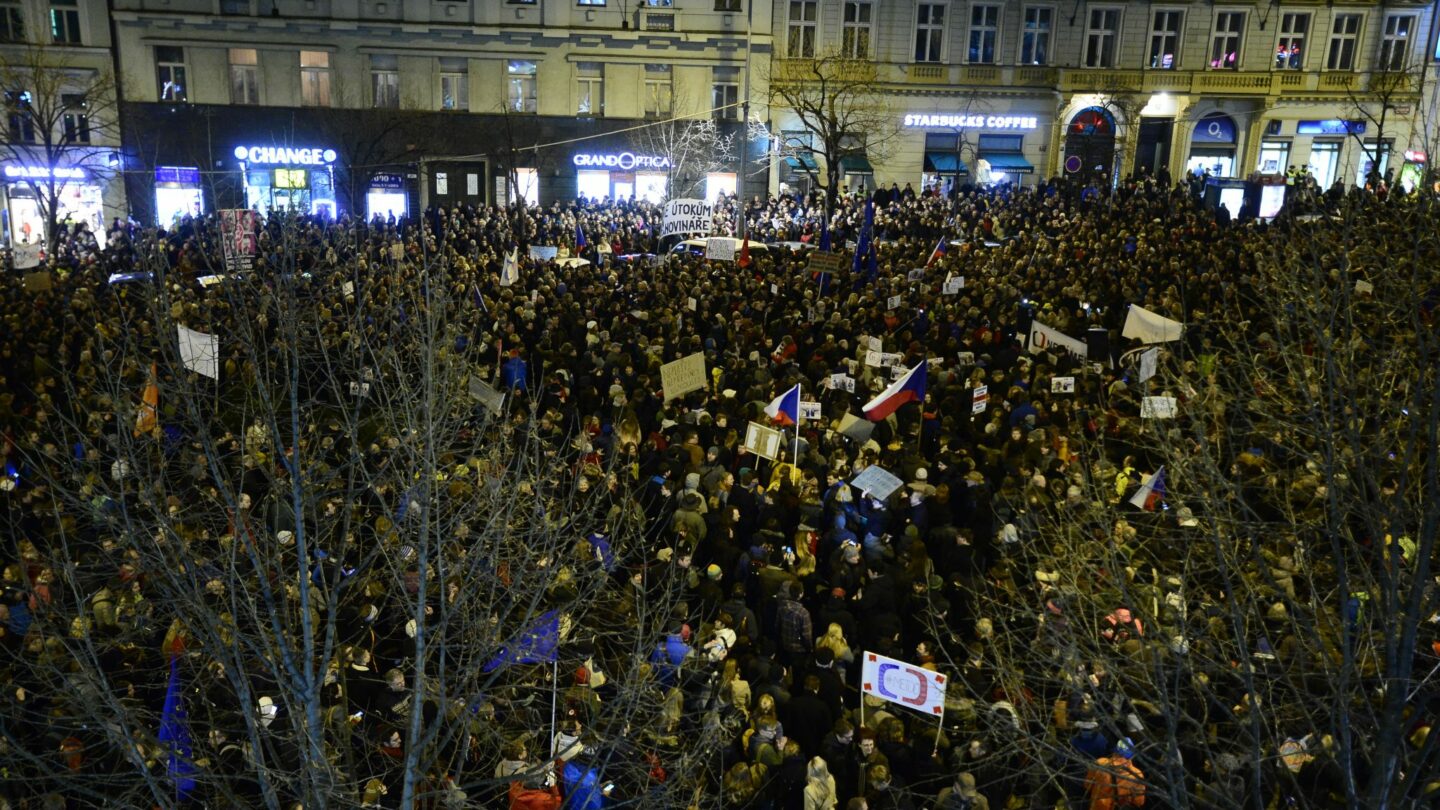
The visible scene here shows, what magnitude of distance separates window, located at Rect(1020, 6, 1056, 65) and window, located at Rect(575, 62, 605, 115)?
18400 mm

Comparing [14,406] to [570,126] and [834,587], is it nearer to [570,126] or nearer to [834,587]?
[834,587]

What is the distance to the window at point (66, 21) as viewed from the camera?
138 feet

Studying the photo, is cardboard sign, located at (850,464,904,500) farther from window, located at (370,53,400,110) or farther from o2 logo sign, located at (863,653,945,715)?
window, located at (370,53,400,110)

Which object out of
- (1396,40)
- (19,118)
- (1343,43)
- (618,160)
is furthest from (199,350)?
(1396,40)

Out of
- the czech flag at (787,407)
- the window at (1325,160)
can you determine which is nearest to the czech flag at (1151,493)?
the czech flag at (787,407)

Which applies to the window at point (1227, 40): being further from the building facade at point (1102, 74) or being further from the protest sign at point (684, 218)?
the protest sign at point (684, 218)

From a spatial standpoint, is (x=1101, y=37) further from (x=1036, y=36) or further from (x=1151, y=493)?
(x=1151, y=493)

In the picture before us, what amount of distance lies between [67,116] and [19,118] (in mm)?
1686

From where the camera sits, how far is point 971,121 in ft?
159

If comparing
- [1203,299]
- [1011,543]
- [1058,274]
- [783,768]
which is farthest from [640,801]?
[1058,274]

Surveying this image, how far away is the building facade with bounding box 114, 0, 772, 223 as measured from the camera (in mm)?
42406

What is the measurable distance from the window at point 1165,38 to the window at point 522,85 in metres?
26.8

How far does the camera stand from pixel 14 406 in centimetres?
1670

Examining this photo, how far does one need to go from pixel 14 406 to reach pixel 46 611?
1106cm
